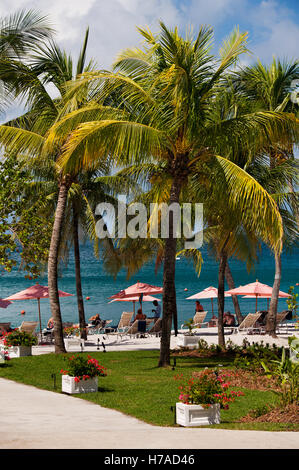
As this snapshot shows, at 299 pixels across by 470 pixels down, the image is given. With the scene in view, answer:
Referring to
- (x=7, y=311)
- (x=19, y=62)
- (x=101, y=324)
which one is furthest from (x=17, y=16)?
(x=7, y=311)

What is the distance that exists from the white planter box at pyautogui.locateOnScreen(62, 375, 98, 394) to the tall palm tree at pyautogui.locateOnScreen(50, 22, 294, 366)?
3608 mm

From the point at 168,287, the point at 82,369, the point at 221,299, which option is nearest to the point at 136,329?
the point at 221,299

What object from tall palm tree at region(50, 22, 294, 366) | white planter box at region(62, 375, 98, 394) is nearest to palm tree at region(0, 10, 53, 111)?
tall palm tree at region(50, 22, 294, 366)

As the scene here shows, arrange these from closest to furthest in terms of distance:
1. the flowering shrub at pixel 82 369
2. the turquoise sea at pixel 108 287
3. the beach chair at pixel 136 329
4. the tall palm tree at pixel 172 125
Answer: the flowering shrub at pixel 82 369 < the tall palm tree at pixel 172 125 < the beach chair at pixel 136 329 < the turquoise sea at pixel 108 287

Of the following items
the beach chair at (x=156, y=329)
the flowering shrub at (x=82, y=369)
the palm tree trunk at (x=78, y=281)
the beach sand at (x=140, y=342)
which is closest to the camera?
the flowering shrub at (x=82, y=369)

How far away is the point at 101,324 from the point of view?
25.3 metres

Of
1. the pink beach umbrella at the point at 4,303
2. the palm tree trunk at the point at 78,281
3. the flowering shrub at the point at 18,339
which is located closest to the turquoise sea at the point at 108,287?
the pink beach umbrella at the point at 4,303

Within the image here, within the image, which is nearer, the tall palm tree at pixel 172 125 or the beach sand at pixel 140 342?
the tall palm tree at pixel 172 125

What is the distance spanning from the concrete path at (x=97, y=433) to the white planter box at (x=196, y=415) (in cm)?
47

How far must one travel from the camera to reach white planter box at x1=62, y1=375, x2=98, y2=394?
1085cm

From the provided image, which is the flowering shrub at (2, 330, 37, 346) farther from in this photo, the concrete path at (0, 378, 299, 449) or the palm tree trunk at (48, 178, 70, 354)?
the concrete path at (0, 378, 299, 449)

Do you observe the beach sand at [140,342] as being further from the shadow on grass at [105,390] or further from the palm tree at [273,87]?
the shadow on grass at [105,390]

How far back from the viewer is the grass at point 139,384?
872cm

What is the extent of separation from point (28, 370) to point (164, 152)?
598 centimetres
